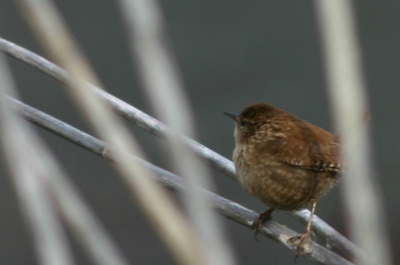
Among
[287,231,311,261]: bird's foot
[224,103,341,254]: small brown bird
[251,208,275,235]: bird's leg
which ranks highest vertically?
[224,103,341,254]: small brown bird

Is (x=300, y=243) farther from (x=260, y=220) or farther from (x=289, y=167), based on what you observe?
(x=289, y=167)

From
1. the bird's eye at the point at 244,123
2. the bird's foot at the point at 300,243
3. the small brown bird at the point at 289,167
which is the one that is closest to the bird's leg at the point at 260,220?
the small brown bird at the point at 289,167

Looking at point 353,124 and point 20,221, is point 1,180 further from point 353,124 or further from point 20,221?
point 353,124

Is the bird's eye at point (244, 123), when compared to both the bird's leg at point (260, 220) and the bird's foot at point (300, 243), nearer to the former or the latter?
the bird's leg at point (260, 220)

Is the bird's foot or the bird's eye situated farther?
the bird's eye

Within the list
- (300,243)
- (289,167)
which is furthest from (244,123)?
(300,243)

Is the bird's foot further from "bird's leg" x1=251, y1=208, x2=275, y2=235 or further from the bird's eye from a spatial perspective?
the bird's eye

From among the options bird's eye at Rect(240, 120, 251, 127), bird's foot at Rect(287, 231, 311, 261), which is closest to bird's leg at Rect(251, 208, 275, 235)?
bird's foot at Rect(287, 231, 311, 261)

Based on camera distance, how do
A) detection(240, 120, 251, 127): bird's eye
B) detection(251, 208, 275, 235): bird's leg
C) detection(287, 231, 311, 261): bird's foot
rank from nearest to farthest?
detection(287, 231, 311, 261): bird's foot, detection(251, 208, 275, 235): bird's leg, detection(240, 120, 251, 127): bird's eye
